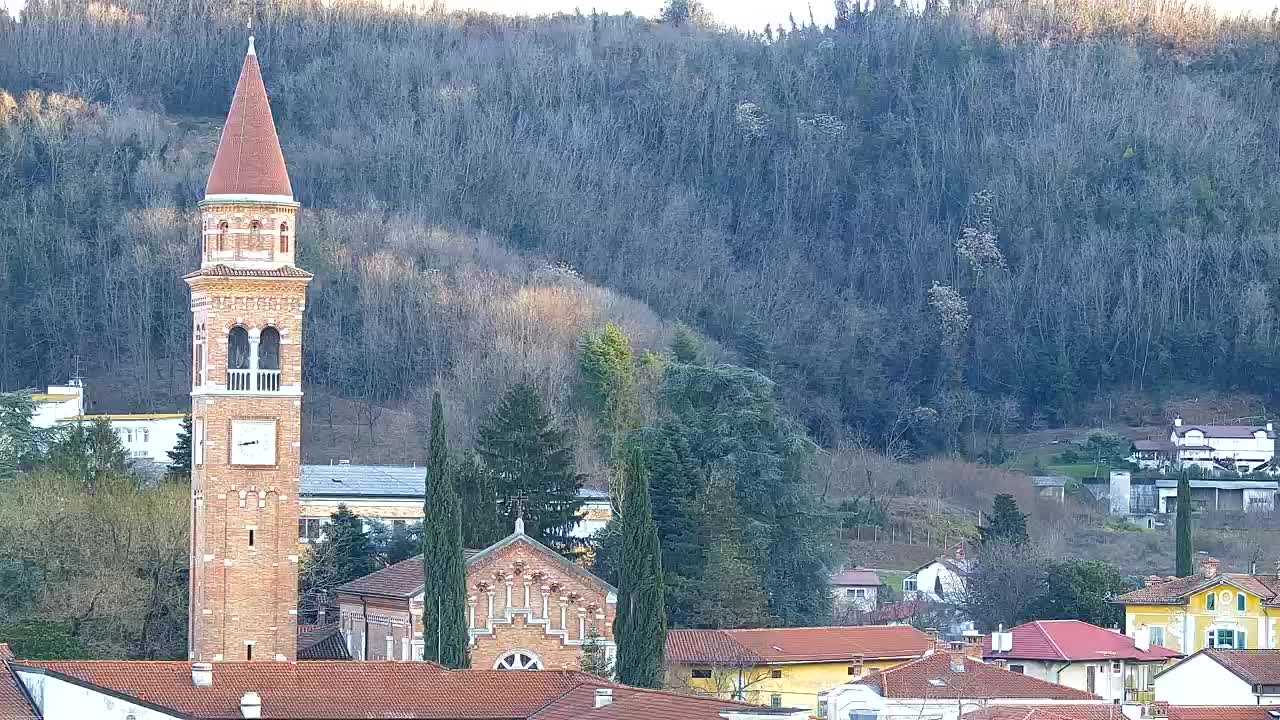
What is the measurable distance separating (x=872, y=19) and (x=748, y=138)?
1229cm

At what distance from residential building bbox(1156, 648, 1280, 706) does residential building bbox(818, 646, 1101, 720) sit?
312cm

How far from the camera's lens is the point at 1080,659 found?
63500 millimetres

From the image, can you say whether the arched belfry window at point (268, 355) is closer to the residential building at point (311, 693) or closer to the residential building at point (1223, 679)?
the residential building at point (311, 693)

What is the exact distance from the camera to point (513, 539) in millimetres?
60469

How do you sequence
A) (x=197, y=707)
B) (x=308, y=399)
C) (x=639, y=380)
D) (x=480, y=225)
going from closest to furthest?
1. (x=197, y=707)
2. (x=639, y=380)
3. (x=308, y=399)
4. (x=480, y=225)

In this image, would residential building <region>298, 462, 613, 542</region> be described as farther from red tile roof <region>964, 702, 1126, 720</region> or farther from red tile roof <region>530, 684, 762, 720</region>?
red tile roof <region>530, 684, 762, 720</region>

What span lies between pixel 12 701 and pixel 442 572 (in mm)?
13032

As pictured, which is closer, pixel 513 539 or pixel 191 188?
pixel 513 539

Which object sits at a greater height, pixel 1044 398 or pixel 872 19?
pixel 872 19

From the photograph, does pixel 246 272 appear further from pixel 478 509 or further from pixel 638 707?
pixel 638 707

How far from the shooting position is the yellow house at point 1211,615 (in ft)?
231

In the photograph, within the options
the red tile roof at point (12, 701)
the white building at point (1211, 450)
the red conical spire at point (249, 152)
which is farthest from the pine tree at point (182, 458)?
the white building at point (1211, 450)

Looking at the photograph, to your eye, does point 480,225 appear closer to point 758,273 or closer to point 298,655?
point 758,273

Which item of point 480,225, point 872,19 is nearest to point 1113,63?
point 872,19
